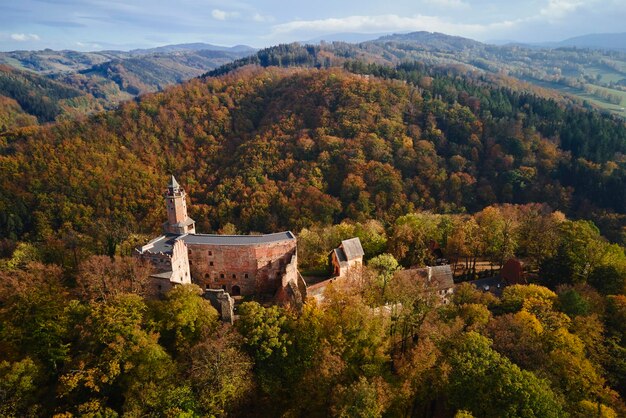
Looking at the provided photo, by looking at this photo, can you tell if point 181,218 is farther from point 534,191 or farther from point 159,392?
point 534,191

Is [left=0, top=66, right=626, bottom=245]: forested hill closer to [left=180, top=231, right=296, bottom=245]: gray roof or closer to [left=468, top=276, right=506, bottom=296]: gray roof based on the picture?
[left=468, top=276, right=506, bottom=296]: gray roof

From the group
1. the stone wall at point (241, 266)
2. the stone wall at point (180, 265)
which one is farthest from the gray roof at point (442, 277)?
the stone wall at point (180, 265)

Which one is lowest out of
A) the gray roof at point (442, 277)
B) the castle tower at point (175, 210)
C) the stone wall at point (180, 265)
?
the gray roof at point (442, 277)

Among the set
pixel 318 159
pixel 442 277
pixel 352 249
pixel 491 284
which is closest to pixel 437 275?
pixel 442 277

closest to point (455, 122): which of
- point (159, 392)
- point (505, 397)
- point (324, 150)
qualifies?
point (324, 150)

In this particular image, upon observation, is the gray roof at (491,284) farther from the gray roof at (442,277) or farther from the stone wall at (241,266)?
the stone wall at (241,266)

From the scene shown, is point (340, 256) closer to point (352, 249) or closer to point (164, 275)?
point (352, 249)
